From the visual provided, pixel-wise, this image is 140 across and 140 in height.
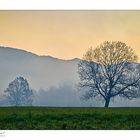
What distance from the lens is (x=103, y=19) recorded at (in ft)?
26.4

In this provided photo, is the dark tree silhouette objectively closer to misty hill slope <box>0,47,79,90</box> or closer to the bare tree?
misty hill slope <box>0,47,79,90</box>

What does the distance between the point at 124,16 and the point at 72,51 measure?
45cm

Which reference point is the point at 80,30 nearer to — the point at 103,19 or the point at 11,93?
the point at 103,19

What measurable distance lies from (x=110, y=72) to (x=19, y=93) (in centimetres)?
68

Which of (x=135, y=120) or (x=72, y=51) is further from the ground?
(x=72, y=51)

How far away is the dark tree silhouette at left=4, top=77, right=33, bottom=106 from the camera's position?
26.4 feet

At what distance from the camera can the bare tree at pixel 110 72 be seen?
802 cm

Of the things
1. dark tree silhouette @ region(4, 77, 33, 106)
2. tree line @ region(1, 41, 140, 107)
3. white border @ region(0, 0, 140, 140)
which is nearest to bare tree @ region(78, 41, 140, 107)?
tree line @ region(1, 41, 140, 107)

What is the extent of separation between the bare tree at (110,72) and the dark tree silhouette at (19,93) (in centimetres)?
39

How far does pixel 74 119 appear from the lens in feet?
26.3

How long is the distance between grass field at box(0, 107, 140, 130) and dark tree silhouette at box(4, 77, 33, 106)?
0.23 ft
